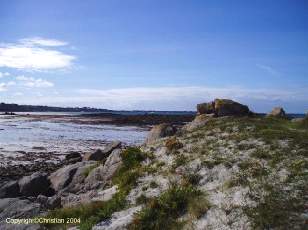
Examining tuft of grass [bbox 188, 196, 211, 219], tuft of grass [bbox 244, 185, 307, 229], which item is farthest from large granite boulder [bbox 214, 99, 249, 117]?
tuft of grass [bbox 244, 185, 307, 229]

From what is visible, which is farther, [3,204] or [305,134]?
[305,134]

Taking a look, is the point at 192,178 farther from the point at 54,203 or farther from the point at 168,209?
the point at 54,203

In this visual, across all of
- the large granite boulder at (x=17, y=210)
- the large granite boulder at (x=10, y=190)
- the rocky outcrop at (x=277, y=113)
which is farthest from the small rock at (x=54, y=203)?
the rocky outcrop at (x=277, y=113)

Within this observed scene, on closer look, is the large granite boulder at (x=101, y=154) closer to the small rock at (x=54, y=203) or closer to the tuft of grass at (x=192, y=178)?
the small rock at (x=54, y=203)

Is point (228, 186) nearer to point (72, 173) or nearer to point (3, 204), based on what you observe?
point (3, 204)

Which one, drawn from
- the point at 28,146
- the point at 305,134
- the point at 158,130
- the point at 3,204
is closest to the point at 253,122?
the point at 305,134

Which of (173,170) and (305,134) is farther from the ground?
(305,134)

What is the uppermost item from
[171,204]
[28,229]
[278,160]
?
[278,160]

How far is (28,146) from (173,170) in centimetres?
2971

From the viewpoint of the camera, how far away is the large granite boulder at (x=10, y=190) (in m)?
21.6

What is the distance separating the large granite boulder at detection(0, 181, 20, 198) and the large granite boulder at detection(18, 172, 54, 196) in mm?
248

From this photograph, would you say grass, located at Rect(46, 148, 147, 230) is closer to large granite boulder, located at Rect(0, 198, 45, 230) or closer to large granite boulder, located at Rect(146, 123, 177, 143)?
large granite boulder, located at Rect(0, 198, 45, 230)

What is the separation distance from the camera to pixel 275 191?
44.0 feet

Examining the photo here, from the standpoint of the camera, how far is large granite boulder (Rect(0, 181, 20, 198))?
70.9 feet
